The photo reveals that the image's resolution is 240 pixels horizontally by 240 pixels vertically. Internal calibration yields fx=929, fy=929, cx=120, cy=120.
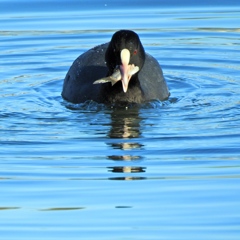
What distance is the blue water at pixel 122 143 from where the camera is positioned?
5461 mm

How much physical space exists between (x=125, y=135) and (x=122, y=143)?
33 centimetres

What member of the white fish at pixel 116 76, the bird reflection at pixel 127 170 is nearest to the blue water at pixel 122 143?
the bird reflection at pixel 127 170

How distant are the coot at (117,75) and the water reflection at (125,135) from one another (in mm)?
236

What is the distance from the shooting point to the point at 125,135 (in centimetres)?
769

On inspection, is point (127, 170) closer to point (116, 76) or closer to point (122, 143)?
point (122, 143)

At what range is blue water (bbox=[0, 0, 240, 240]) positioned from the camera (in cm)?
546

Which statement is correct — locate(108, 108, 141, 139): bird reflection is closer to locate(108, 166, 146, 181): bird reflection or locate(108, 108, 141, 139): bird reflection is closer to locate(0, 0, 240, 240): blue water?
locate(0, 0, 240, 240): blue water

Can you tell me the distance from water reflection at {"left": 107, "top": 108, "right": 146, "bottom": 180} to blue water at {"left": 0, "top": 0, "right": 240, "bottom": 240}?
1 cm

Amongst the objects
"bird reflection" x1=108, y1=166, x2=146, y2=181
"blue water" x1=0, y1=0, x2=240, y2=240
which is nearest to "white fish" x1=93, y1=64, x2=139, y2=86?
"blue water" x1=0, y1=0, x2=240, y2=240

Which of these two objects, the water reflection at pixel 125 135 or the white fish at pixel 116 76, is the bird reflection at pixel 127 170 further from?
the white fish at pixel 116 76

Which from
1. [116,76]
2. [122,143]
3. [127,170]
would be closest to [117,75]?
[116,76]

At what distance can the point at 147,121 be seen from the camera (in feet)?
26.7

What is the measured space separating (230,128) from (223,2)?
676cm

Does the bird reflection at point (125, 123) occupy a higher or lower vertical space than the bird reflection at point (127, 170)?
higher
